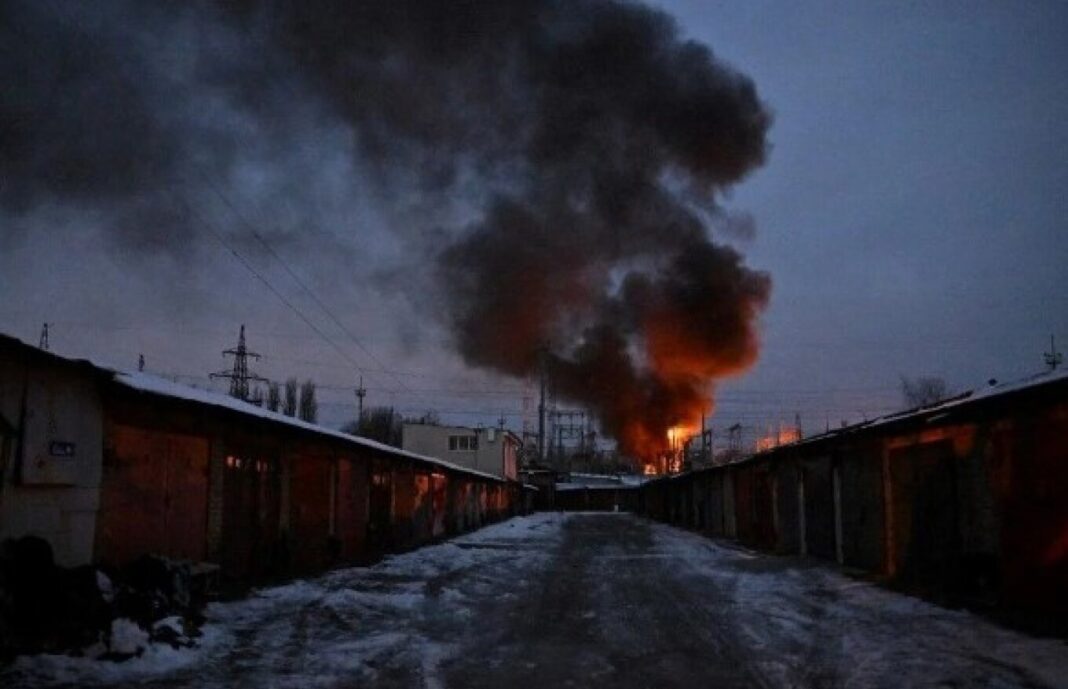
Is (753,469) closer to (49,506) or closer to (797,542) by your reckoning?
(797,542)

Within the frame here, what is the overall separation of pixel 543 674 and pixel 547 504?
282ft

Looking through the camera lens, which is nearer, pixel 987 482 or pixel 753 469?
pixel 987 482

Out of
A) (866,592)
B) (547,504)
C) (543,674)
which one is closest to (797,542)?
(866,592)

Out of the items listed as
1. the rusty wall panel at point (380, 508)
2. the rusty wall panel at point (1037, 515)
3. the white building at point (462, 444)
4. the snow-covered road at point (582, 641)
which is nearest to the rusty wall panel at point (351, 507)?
the rusty wall panel at point (380, 508)

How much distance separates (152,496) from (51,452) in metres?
2.70

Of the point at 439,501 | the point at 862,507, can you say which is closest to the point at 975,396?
the point at 862,507

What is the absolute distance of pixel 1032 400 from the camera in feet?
40.3

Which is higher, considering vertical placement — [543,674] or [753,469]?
[753,469]

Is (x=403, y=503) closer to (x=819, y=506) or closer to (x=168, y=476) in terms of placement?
(x=819, y=506)

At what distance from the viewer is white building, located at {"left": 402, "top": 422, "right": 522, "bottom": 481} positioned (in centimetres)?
7412

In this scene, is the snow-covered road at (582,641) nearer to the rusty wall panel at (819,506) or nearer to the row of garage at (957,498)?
the row of garage at (957,498)

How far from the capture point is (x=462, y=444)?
75.3 metres

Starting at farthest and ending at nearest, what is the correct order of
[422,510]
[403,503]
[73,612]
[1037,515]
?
[422,510], [403,503], [1037,515], [73,612]

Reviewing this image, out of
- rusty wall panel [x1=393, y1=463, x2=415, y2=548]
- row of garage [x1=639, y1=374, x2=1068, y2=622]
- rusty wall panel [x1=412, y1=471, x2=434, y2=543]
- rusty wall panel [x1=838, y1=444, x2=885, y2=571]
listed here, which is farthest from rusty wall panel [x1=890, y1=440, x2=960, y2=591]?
rusty wall panel [x1=412, y1=471, x2=434, y2=543]
